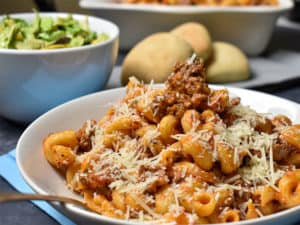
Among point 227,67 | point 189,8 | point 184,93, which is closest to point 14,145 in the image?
point 184,93

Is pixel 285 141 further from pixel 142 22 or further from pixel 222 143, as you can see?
pixel 142 22

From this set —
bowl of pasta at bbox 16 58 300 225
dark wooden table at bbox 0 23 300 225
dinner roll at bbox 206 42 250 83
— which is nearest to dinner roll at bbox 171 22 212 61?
dinner roll at bbox 206 42 250 83

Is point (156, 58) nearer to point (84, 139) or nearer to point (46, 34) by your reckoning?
point (46, 34)

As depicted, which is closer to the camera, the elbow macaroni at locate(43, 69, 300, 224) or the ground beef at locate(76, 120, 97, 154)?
the elbow macaroni at locate(43, 69, 300, 224)

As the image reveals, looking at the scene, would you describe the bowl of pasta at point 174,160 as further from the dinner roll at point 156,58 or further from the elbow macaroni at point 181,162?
the dinner roll at point 156,58

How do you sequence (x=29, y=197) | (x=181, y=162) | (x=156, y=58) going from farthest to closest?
(x=156, y=58), (x=181, y=162), (x=29, y=197)

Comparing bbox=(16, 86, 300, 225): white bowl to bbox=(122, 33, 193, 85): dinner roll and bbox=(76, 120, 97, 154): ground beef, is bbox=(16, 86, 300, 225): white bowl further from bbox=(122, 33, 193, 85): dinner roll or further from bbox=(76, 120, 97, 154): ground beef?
bbox=(122, 33, 193, 85): dinner roll
